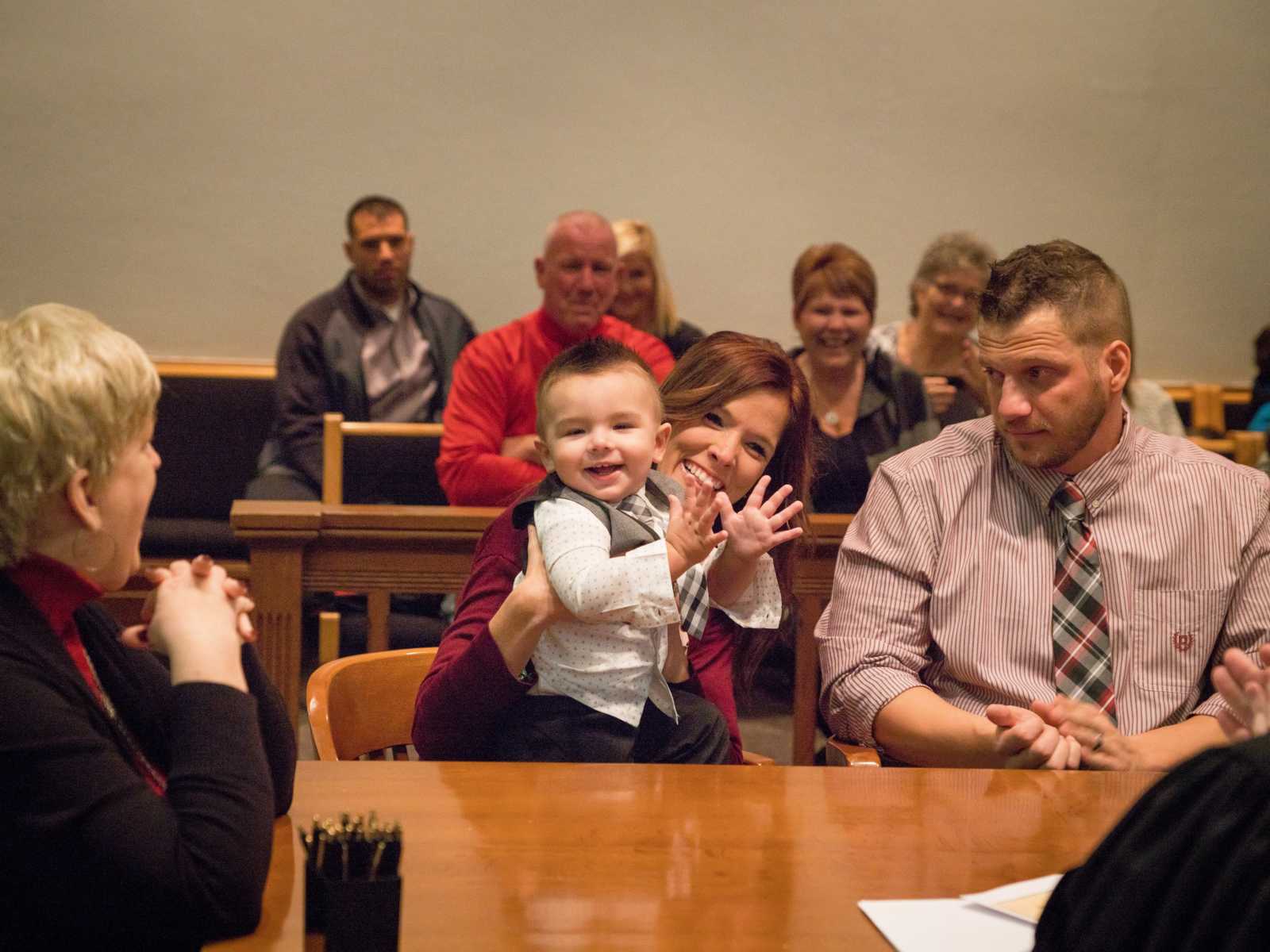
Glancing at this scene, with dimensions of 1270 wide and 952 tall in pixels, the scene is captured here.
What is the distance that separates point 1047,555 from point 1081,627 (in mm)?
137

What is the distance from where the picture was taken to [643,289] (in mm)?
5750

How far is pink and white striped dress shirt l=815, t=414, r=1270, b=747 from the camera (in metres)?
2.48

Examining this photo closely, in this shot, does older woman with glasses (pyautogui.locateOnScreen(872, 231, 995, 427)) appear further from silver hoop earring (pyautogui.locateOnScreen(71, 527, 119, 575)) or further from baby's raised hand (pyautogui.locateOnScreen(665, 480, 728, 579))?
silver hoop earring (pyautogui.locateOnScreen(71, 527, 119, 575))

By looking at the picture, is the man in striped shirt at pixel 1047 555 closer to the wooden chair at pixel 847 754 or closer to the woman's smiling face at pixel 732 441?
the wooden chair at pixel 847 754

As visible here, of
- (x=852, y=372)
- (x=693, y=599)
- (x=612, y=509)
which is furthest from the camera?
(x=852, y=372)

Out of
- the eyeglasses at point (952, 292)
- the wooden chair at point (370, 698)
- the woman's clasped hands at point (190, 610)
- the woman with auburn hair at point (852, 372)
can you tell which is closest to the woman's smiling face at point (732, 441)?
the wooden chair at point (370, 698)

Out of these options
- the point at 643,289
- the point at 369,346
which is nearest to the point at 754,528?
the point at 643,289

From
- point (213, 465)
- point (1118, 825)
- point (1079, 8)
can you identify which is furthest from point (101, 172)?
point (1118, 825)

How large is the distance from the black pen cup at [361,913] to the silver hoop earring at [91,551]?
0.43 meters

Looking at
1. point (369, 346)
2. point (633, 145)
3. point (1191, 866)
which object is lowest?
point (369, 346)

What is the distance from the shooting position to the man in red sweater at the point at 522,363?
4.27m

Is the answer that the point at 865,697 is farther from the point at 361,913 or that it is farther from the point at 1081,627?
the point at 361,913

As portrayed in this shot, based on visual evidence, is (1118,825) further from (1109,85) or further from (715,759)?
(1109,85)

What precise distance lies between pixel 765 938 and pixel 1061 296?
1.48 meters
